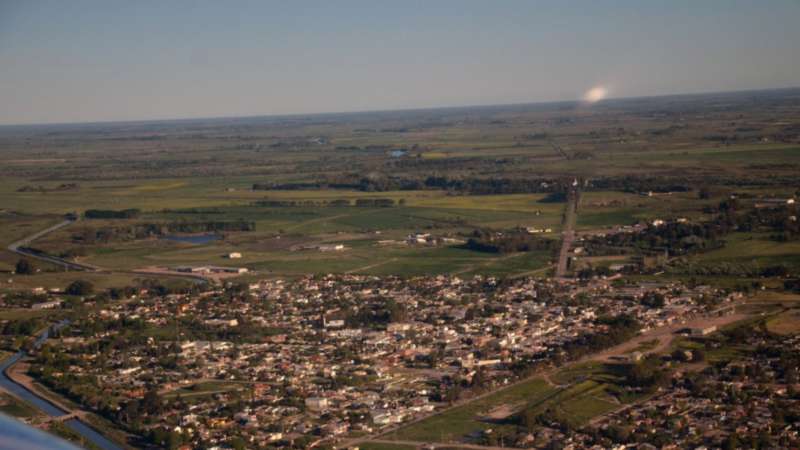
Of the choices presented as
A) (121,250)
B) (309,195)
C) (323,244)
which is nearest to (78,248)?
(121,250)

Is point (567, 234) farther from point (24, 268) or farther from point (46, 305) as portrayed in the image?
point (24, 268)

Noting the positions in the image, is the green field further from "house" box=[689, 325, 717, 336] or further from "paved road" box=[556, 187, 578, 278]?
"paved road" box=[556, 187, 578, 278]

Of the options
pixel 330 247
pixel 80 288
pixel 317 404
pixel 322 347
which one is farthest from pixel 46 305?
pixel 317 404

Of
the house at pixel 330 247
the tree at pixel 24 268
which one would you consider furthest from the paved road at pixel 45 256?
the house at pixel 330 247

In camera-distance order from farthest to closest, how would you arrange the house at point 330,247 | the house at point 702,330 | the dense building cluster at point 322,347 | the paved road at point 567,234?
the house at point 330,247 < the paved road at point 567,234 < the house at point 702,330 < the dense building cluster at point 322,347

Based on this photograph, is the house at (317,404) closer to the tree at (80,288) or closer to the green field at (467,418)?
the green field at (467,418)

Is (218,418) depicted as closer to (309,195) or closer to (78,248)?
(78,248)
